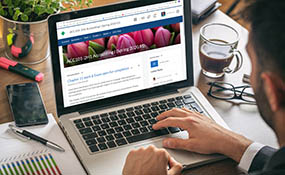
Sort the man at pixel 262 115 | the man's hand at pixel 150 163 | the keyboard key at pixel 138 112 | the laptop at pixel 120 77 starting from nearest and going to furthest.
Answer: the man at pixel 262 115
the man's hand at pixel 150 163
the laptop at pixel 120 77
the keyboard key at pixel 138 112

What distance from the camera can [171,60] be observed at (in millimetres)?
1418

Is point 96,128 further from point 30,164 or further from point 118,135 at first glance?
point 30,164

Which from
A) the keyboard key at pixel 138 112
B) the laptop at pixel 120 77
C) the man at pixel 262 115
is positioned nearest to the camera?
the man at pixel 262 115

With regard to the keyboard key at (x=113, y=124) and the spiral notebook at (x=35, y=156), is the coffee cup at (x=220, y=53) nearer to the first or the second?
the keyboard key at (x=113, y=124)

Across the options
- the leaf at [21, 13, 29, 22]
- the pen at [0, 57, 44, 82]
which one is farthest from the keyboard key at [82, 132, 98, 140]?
the leaf at [21, 13, 29, 22]

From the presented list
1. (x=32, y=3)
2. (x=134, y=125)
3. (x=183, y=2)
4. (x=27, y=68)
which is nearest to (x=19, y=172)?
(x=134, y=125)

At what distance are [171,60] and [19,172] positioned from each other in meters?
0.57

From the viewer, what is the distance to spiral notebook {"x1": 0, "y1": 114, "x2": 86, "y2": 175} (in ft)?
3.83

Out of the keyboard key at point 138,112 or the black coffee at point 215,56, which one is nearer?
the keyboard key at point 138,112

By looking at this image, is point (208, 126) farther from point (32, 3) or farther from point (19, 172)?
point (32, 3)

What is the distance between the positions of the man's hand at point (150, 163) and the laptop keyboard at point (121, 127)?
4.0 inches

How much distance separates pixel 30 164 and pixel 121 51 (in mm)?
419

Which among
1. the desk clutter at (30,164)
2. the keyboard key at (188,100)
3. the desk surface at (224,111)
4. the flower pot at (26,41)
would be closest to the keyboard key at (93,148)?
the desk clutter at (30,164)

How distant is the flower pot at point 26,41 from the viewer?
145 centimetres
